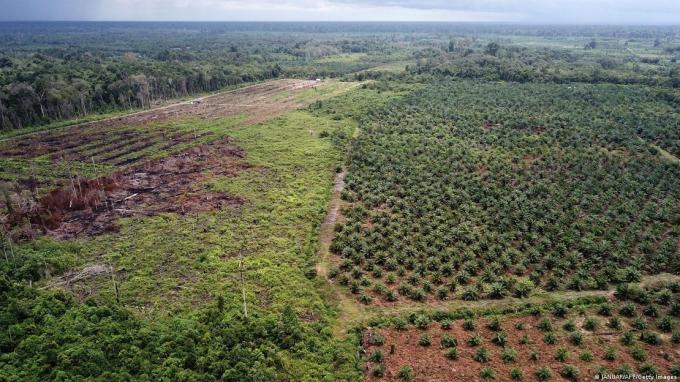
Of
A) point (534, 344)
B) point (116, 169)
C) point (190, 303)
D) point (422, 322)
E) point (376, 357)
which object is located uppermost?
point (116, 169)

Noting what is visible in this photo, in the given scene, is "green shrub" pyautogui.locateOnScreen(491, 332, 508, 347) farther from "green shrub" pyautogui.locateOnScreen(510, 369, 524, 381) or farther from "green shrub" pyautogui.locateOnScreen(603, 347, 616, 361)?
"green shrub" pyautogui.locateOnScreen(603, 347, 616, 361)

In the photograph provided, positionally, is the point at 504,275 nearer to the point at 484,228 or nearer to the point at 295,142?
the point at 484,228

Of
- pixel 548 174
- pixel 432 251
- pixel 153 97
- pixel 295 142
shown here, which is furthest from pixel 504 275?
pixel 153 97

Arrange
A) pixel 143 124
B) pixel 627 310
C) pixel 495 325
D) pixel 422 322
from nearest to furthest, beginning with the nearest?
1. pixel 495 325
2. pixel 422 322
3. pixel 627 310
4. pixel 143 124

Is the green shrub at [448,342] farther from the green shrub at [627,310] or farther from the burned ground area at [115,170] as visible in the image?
the burned ground area at [115,170]

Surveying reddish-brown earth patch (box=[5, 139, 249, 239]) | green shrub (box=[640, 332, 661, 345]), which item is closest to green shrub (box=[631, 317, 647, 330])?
green shrub (box=[640, 332, 661, 345])

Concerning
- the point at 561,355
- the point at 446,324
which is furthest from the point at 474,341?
the point at 561,355

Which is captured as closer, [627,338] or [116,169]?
[627,338]

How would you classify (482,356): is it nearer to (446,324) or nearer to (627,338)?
(446,324)
